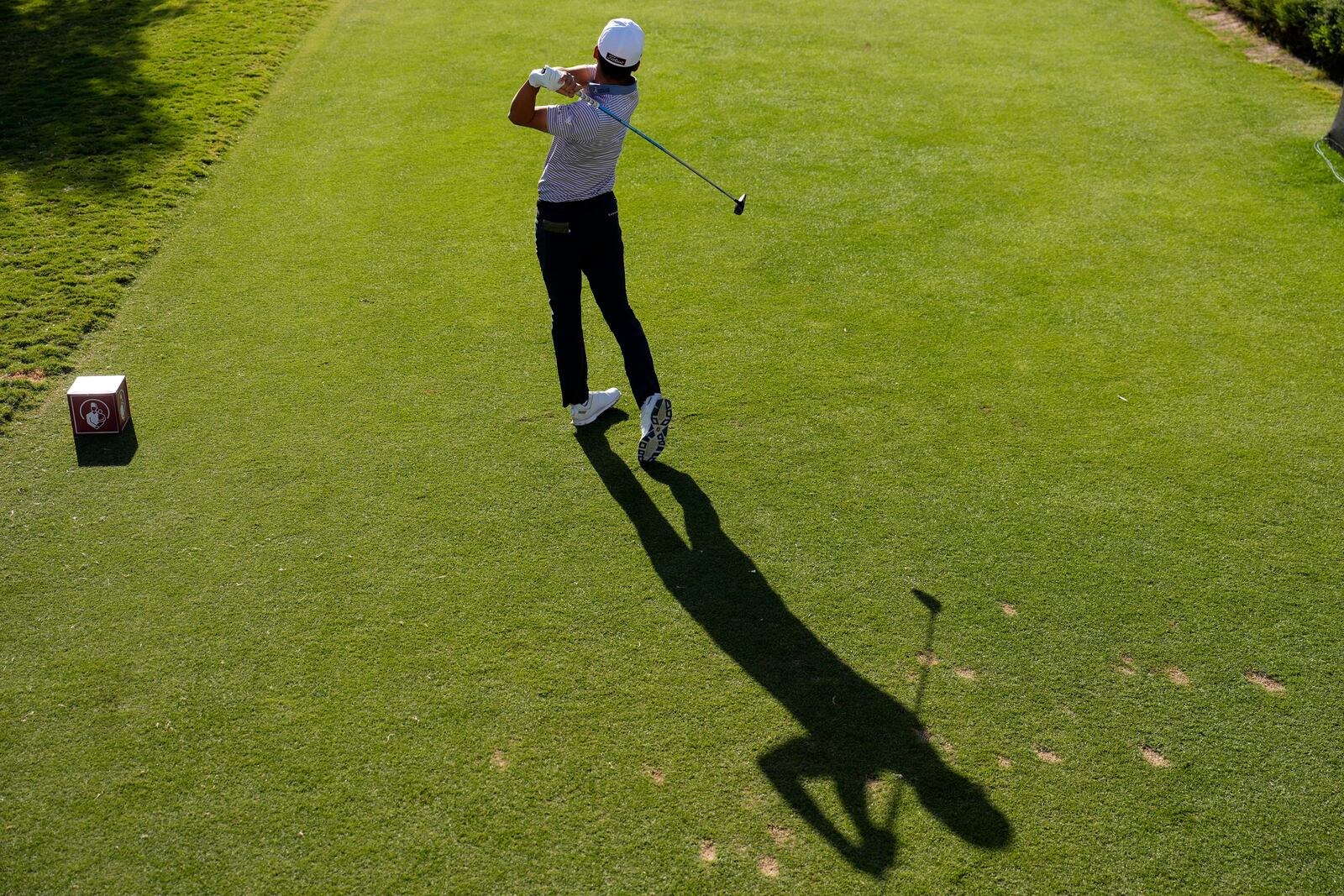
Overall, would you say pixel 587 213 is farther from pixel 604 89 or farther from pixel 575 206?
pixel 604 89

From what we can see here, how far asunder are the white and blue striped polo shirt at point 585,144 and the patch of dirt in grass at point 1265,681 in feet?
11.0

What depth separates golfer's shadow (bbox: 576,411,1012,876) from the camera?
144 inches

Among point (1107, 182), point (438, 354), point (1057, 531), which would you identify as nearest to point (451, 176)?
point (438, 354)

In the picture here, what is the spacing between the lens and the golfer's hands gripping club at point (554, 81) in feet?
16.0

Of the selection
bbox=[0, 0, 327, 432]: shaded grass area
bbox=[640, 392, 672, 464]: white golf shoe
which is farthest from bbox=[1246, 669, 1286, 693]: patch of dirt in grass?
bbox=[0, 0, 327, 432]: shaded grass area

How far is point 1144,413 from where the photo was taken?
5824 millimetres

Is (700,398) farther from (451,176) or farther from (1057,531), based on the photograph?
(451,176)

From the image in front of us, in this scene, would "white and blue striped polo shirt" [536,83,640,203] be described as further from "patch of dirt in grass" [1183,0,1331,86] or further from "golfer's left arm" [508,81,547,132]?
"patch of dirt in grass" [1183,0,1331,86]

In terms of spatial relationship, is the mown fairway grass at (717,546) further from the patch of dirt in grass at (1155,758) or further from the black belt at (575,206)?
the black belt at (575,206)

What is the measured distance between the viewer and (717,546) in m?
4.91

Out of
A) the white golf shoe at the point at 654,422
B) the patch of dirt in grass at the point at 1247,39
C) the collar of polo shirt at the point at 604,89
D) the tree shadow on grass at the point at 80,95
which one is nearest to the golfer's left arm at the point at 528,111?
the collar of polo shirt at the point at 604,89

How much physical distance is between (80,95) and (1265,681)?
10200 millimetres

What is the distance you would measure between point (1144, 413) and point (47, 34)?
11.1 m

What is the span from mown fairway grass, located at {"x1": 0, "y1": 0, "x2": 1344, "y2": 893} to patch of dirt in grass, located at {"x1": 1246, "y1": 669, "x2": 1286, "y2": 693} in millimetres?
64
